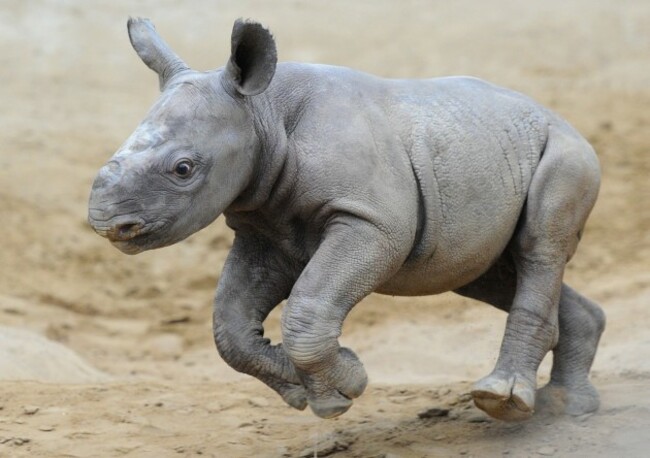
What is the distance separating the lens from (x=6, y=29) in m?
12.9

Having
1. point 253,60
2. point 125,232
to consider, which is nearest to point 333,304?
point 125,232

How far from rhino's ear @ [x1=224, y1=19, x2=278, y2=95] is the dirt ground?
6.38 feet

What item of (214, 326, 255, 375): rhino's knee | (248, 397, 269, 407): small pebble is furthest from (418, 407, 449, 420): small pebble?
(214, 326, 255, 375): rhino's knee

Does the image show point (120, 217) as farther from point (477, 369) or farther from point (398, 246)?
point (477, 369)

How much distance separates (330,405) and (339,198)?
89 centimetres

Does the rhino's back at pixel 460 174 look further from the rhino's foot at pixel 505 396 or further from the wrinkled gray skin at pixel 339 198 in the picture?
the rhino's foot at pixel 505 396

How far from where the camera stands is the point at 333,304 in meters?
5.12

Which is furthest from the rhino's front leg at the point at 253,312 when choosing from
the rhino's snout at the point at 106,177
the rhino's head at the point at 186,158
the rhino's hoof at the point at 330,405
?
the rhino's snout at the point at 106,177

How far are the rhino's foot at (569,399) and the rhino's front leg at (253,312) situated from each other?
1513 millimetres

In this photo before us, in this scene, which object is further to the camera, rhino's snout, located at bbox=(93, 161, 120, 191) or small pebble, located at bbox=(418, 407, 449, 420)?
small pebble, located at bbox=(418, 407, 449, 420)

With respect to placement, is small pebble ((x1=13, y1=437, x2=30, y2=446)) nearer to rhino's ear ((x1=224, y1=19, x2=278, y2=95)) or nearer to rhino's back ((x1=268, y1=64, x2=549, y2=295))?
rhino's back ((x1=268, y1=64, x2=549, y2=295))

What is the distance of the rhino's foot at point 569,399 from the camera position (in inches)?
247

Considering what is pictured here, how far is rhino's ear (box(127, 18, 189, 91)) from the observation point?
541cm

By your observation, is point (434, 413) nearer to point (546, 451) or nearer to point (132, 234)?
point (546, 451)
